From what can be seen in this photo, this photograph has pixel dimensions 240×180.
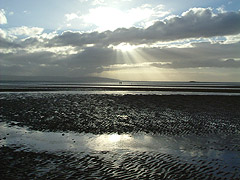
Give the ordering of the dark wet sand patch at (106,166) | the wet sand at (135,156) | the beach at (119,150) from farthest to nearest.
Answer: the beach at (119,150), the wet sand at (135,156), the dark wet sand patch at (106,166)

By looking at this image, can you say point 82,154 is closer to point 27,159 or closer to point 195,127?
point 27,159

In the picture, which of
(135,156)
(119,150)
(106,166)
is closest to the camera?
(106,166)

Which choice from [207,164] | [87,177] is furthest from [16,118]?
[207,164]

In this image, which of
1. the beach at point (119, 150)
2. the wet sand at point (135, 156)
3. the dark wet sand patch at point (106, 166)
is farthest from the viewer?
the beach at point (119, 150)

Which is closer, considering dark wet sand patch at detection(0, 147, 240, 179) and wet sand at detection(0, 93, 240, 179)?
dark wet sand patch at detection(0, 147, 240, 179)

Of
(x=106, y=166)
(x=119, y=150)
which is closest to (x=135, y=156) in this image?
(x=119, y=150)

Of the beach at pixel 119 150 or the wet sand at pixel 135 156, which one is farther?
the beach at pixel 119 150

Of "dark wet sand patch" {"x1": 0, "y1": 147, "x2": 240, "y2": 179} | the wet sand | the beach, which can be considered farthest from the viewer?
the beach

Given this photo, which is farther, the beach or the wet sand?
the beach

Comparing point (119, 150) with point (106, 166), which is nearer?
point (106, 166)

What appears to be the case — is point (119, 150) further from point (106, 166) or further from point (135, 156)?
point (106, 166)

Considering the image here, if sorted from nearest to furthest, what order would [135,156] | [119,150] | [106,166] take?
[106,166] → [135,156] → [119,150]

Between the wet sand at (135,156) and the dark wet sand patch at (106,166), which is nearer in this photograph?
the dark wet sand patch at (106,166)

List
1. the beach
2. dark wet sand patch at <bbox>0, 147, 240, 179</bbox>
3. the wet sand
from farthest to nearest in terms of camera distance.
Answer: the beach, the wet sand, dark wet sand patch at <bbox>0, 147, 240, 179</bbox>
